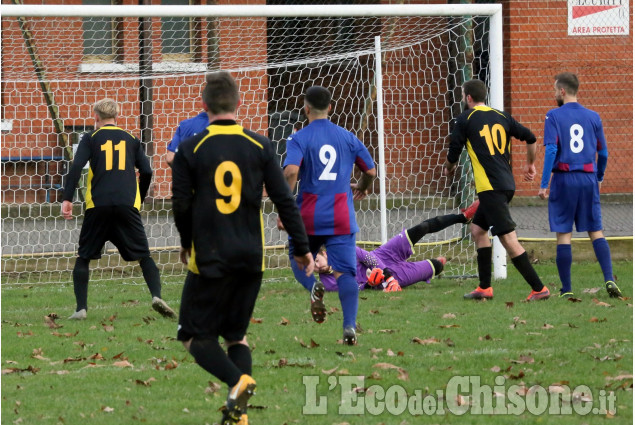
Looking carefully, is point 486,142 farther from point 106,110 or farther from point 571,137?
point 106,110

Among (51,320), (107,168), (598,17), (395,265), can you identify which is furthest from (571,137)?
(598,17)

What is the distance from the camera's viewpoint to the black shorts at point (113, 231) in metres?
8.68

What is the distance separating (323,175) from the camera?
286 inches

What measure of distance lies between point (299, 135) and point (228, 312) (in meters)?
2.47

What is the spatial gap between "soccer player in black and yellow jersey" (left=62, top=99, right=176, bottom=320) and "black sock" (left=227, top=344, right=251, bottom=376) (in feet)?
11.7

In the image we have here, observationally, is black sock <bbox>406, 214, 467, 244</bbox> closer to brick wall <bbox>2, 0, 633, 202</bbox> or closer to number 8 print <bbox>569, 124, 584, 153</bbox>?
number 8 print <bbox>569, 124, 584, 153</bbox>

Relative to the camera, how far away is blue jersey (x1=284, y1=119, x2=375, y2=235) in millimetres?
7203

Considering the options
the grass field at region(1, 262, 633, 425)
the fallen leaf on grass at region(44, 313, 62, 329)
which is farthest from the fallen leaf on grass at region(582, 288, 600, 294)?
the fallen leaf on grass at region(44, 313, 62, 329)

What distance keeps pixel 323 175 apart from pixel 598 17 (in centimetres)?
1122

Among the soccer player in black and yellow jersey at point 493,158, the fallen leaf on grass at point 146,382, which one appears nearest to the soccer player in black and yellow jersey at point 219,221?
the fallen leaf on grass at point 146,382

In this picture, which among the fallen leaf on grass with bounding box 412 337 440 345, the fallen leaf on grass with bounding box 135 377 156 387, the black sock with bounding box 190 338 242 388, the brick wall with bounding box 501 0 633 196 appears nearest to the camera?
the black sock with bounding box 190 338 242 388

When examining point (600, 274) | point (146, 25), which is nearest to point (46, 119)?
point (146, 25)

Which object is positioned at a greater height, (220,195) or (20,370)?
(220,195)

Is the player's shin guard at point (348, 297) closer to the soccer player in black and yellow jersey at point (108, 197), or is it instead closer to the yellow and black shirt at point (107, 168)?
the soccer player in black and yellow jersey at point (108, 197)
